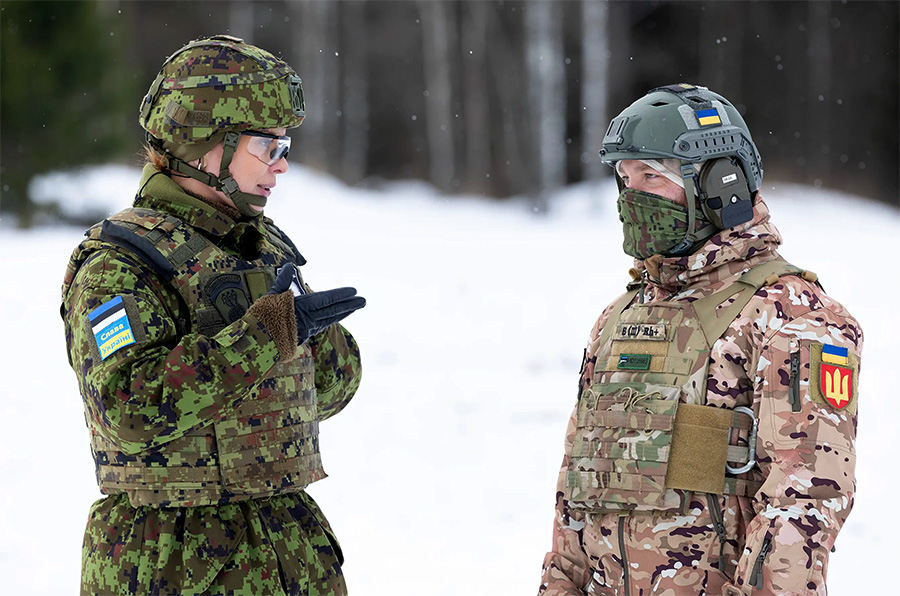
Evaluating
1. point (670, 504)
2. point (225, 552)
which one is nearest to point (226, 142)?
point (225, 552)

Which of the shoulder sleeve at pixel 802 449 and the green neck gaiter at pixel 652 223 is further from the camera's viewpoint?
the green neck gaiter at pixel 652 223

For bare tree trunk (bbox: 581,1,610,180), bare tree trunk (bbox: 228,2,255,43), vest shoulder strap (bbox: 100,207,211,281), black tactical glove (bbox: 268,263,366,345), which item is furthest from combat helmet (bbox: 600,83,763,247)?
bare tree trunk (bbox: 228,2,255,43)

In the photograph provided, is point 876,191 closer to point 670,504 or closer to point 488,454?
point 488,454

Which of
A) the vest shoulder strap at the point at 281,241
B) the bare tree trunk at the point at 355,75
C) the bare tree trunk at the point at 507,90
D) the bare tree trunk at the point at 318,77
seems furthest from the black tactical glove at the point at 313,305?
the bare tree trunk at the point at 355,75

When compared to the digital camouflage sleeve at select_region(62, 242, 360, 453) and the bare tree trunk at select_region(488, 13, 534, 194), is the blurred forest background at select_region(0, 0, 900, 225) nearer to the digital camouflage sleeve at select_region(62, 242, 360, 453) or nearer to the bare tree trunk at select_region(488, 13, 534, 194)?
the bare tree trunk at select_region(488, 13, 534, 194)

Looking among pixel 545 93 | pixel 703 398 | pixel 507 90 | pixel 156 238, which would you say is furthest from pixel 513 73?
pixel 703 398

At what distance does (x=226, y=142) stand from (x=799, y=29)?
21535mm

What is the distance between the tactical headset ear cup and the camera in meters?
3.02

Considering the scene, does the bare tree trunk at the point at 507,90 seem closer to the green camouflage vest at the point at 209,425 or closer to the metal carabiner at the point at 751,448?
the green camouflage vest at the point at 209,425

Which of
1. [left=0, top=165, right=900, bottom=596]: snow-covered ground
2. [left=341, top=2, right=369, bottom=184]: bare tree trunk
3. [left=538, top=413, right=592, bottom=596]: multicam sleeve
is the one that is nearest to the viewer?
[left=538, top=413, right=592, bottom=596]: multicam sleeve

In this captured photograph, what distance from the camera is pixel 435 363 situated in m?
9.27

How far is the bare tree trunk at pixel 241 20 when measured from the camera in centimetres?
2064

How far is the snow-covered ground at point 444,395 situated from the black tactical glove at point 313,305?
3.31m

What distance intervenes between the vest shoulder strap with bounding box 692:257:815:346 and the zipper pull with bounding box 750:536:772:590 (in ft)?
1.92
